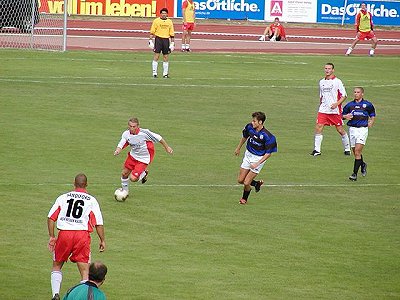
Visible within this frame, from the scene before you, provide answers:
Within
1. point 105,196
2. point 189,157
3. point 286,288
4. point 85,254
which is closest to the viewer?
point 85,254

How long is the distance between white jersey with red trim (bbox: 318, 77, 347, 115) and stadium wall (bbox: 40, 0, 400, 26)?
1431 inches

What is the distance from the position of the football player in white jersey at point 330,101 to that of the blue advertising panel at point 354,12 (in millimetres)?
38142

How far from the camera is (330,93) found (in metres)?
30.5

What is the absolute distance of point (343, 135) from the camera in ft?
103

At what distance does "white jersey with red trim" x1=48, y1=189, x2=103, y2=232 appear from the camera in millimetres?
16578

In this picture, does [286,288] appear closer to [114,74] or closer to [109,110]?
[109,110]

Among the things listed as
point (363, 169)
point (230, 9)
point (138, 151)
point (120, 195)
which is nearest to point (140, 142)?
point (138, 151)

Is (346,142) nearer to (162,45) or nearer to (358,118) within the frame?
(358,118)

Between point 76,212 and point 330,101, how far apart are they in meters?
15.1

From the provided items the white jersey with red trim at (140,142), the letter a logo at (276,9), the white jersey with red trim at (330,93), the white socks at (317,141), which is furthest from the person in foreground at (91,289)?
the letter a logo at (276,9)

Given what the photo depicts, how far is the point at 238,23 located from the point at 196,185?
41.9 m

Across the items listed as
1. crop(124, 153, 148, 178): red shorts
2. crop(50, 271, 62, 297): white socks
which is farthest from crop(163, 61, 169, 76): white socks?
crop(50, 271, 62, 297): white socks

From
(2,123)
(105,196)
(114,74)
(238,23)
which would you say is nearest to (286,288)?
(105,196)

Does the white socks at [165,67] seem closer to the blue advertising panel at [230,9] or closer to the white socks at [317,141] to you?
the white socks at [317,141]
